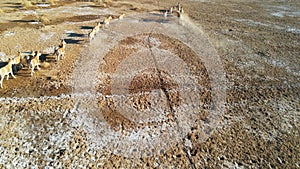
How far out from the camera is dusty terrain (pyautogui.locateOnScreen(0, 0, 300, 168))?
9695mm

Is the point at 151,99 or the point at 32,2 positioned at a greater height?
the point at 32,2

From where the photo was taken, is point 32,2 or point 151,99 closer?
point 151,99

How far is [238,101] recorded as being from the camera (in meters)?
13.3

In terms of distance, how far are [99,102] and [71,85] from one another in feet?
7.70

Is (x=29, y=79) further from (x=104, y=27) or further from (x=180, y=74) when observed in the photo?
(x=104, y=27)

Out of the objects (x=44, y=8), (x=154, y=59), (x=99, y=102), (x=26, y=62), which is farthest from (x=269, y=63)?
(x=44, y=8)

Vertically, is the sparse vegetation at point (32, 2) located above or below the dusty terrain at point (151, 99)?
above

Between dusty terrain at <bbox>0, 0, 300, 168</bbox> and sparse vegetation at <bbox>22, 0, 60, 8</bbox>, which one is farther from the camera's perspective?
sparse vegetation at <bbox>22, 0, 60, 8</bbox>

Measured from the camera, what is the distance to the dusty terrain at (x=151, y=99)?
31.8ft

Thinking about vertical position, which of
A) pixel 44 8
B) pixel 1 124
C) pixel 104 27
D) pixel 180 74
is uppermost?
pixel 44 8

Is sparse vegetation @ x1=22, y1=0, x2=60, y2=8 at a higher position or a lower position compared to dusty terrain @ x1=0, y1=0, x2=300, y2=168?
higher

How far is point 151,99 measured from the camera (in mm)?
13078

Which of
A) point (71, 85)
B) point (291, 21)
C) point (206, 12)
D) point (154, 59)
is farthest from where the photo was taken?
point (206, 12)

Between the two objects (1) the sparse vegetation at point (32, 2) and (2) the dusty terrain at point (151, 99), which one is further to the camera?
(1) the sparse vegetation at point (32, 2)
